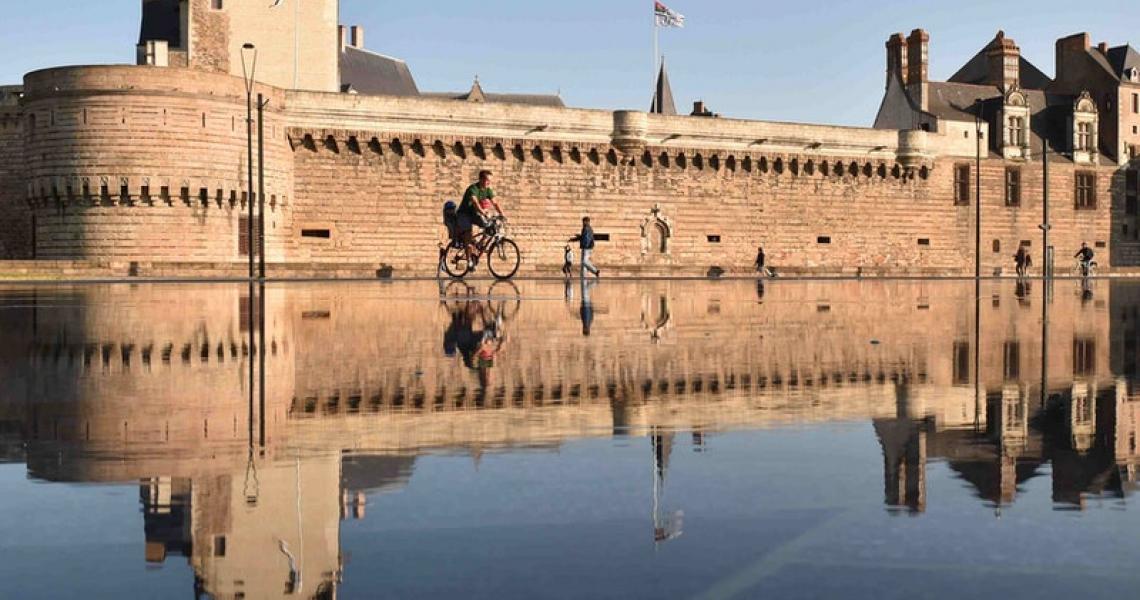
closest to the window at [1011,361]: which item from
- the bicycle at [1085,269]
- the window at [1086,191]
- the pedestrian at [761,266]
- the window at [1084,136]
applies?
the pedestrian at [761,266]

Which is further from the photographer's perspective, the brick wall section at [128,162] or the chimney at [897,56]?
the chimney at [897,56]

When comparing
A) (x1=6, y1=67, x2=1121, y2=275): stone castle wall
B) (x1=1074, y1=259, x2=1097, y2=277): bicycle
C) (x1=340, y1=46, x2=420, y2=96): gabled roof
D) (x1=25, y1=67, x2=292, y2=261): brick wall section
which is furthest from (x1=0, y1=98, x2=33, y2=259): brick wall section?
(x1=1074, y1=259, x2=1097, y2=277): bicycle

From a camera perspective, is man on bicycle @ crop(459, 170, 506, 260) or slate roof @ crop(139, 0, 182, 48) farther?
slate roof @ crop(139, 0, 182, 48)

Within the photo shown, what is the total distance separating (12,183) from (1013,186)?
4260 centimetres

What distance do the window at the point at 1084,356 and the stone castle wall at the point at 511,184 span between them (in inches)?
1161

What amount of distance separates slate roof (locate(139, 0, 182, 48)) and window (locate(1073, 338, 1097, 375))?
1596 inches

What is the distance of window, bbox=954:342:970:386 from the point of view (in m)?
7.10

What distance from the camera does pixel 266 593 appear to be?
2.59m

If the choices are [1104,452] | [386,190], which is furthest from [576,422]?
[386,190]

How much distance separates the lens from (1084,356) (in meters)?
8.67

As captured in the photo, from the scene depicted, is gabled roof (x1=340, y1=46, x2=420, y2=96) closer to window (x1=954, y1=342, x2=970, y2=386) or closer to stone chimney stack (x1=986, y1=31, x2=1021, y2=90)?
stone chimney stack (x1=986, y1=31, x2=1021, y2=90)

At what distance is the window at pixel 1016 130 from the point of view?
58.7 m

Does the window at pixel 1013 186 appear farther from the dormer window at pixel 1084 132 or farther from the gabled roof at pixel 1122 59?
the gabled roof at pixel 1122 59

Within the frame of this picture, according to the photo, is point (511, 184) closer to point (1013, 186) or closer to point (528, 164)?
point (528, 164)
